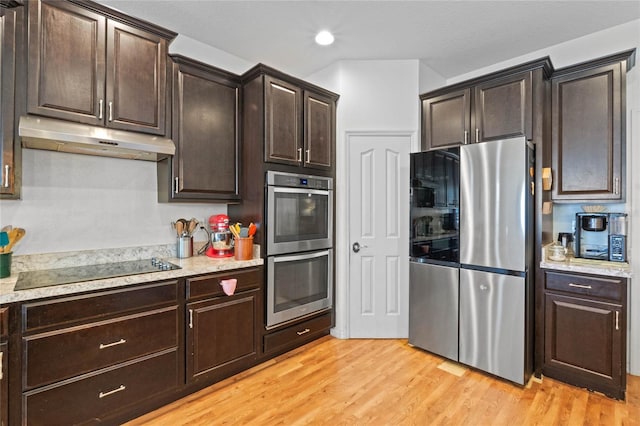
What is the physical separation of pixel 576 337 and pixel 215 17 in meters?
3.65

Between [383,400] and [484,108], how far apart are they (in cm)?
251

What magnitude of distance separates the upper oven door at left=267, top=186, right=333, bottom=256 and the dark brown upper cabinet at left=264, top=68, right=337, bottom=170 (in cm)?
28

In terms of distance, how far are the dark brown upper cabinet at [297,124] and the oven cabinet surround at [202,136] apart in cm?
33

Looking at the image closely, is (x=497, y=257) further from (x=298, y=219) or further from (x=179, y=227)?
(x=179, y=227)

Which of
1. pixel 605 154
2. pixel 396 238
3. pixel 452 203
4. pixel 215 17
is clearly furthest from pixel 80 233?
pixel 605 154

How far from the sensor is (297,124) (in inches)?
113

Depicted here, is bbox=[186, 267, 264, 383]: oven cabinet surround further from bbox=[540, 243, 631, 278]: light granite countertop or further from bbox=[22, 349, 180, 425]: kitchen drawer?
bbox=[540, 243, 631, 278]: light granite countertop

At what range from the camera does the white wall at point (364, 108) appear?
10.4 ft

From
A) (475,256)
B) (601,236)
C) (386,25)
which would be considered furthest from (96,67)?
(601,236)

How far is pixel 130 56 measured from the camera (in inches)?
86.3

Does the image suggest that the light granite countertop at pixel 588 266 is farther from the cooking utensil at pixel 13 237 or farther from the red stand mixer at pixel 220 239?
the cooking utensil at pixel 13 237

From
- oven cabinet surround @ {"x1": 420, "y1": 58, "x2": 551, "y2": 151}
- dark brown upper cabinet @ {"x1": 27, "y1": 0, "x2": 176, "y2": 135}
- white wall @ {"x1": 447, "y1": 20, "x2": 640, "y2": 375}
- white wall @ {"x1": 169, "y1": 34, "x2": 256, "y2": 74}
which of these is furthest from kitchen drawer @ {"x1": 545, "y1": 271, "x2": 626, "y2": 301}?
white wall @ {"x1": 169, "y1": 34, "x2": 256, "y2": 74}

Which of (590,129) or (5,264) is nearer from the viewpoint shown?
(5,264)

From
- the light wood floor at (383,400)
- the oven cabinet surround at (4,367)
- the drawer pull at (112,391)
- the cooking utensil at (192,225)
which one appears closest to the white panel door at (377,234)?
the light wood floor at (383,400)
